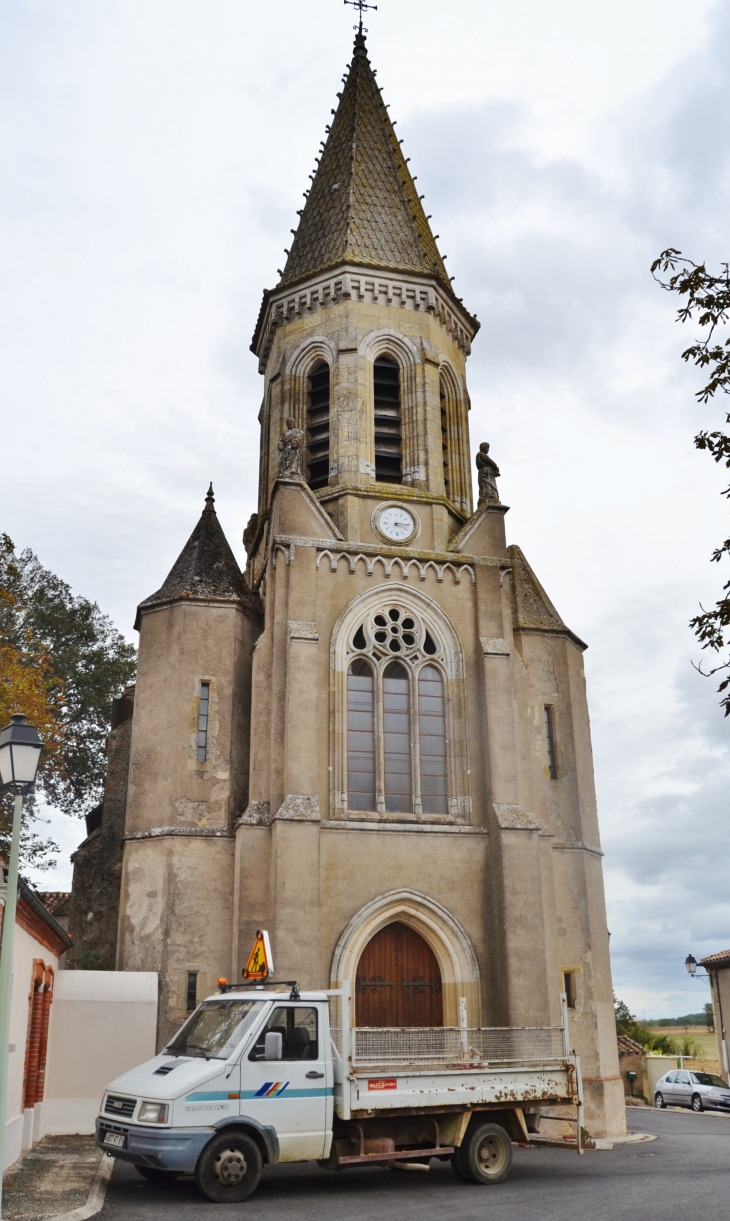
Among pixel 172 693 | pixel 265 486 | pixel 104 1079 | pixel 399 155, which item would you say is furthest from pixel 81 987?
pixel 399 155

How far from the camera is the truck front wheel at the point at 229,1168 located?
11148 millimetres

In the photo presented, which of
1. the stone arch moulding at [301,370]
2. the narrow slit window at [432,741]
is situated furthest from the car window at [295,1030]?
A: the stone arch moulding at [301,370]

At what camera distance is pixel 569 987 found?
2066 cm

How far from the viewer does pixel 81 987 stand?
18.0 meters

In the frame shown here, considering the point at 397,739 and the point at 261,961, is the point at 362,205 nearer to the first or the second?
the point at 397,739

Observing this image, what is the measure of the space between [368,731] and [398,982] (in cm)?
461

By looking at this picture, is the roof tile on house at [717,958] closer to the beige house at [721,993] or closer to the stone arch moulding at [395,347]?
the beige house at [721,993]

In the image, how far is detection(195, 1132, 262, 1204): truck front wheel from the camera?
11148mm

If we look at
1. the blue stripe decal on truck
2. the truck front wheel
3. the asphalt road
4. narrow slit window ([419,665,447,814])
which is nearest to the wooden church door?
narrow slit window ([419,665,447,814])

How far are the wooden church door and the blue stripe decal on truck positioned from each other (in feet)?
22.3

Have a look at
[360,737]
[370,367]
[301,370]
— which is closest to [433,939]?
[360,737]

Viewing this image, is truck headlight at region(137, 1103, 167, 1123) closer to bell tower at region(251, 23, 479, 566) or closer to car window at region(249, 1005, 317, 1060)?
car window at region(249, 1005, 317, 1060)

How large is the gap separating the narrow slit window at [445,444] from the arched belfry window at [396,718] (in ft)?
13.5

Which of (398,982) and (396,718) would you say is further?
(396,718)
